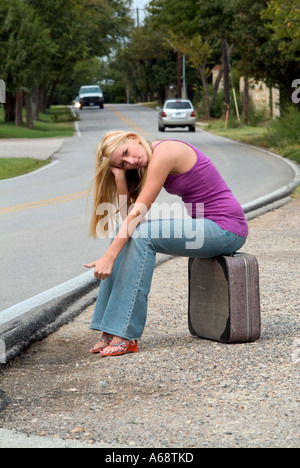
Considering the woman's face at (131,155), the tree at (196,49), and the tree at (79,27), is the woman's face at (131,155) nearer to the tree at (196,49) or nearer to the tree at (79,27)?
the tree at (79,27)

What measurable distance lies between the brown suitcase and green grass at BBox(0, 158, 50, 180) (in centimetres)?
1477

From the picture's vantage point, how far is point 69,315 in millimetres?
6074

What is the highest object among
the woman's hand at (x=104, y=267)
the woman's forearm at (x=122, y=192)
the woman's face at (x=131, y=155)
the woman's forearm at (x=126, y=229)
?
the woman's face at (x=131, y=155)

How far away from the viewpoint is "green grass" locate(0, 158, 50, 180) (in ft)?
66.9

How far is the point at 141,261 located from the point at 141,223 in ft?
0.82

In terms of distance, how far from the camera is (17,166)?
22.3 metres

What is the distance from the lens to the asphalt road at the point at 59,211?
8.05 meters

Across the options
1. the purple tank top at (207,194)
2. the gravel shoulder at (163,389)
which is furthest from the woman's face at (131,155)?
the gravel shoulder at (163,389)

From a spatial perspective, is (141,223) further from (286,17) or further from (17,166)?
(17,166)

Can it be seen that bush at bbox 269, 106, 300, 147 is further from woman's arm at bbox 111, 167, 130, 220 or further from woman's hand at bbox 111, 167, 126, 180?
woman's hand at bbox 111, 167, 126, 180

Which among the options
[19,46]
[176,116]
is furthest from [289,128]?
[19,46]

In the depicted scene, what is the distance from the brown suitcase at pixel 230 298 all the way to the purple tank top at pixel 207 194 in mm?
232

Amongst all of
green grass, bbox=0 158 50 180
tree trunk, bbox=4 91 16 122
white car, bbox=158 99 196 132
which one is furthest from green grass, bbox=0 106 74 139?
green grass, bbox=0 158 50 180
